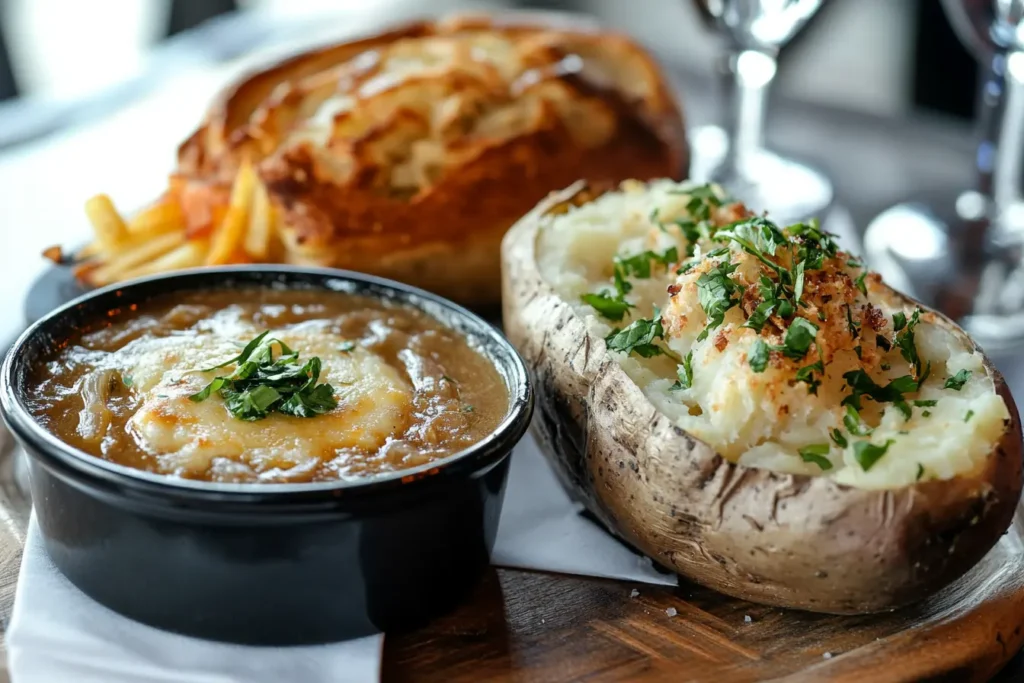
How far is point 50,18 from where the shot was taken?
316 inches

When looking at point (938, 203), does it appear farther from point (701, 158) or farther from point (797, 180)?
point (701, 158)

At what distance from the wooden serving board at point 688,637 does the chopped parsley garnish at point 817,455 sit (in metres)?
0.36

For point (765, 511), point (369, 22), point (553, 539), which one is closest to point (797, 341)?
point (765, 511)

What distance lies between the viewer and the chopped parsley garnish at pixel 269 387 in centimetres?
228

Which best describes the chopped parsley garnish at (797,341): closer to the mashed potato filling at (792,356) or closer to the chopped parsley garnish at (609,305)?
the mashed potato filling at (792,356)

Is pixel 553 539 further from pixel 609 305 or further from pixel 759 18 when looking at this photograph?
pixel 759 18

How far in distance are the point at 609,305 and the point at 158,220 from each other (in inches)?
59.2

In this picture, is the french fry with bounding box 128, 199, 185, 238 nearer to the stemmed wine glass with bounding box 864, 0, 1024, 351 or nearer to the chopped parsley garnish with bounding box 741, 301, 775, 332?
the chopped parsley garnish with bounding box 741, 301, 775, 332

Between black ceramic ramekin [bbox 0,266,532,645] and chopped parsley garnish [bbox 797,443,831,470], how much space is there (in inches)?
21.4

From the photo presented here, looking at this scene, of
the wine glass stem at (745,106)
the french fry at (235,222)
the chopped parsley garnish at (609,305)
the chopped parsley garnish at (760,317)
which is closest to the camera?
the chopped parsley garnish at (760,317)

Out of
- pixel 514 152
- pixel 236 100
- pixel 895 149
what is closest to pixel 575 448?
pixel 514 152

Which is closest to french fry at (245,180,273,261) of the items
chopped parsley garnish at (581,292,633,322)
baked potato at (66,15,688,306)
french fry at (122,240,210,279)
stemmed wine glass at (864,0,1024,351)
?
baked potato at (66,15,688,306)

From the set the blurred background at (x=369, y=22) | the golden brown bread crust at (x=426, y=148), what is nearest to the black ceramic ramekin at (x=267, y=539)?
the golden brown bread crust at (x=426, y=148)

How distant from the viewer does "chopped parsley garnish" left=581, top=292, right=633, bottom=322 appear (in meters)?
2.56
